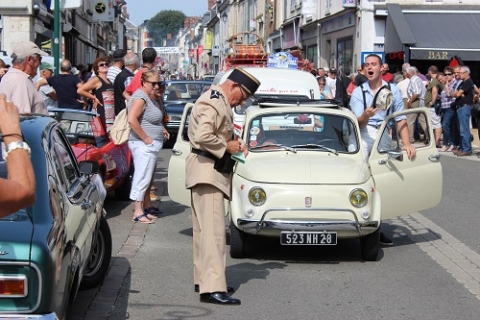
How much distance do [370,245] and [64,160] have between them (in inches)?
130

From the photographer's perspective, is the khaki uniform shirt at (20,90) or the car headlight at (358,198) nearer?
the car headlight at (358,198)

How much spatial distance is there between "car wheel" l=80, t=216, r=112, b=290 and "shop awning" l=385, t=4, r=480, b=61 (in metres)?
20.3

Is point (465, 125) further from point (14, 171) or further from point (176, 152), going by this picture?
point (14, 171)

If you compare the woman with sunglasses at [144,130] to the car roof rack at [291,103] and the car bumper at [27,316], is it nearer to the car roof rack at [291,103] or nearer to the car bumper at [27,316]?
the car roof rack at [291,103]

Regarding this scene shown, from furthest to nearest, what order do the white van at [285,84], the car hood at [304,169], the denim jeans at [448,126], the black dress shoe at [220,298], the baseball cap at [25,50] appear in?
1. the denim jeans at [448,126]
2. the white van at [285,84]
3. the baseball cap at [25,50]
4. the car hood at [304,169]
5. the black dress shoe at [220,298]

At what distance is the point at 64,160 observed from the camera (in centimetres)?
603

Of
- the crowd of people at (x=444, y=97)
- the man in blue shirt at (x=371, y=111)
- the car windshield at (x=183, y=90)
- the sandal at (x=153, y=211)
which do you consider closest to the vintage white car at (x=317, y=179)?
the man in blue shirt at (x=371, y=111)

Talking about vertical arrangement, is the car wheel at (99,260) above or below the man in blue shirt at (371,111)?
→ below

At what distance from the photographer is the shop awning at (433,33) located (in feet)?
84.9

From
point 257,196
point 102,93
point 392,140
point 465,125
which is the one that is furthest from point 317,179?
point 465,125

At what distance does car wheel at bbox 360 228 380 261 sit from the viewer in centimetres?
797

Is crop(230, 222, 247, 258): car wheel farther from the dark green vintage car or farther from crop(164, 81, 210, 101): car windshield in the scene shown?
crop(164, 81, 210, 101): car windshield

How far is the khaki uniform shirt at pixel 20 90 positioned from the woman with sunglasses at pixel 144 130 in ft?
4.51

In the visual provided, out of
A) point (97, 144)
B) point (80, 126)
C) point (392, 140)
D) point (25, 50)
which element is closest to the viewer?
Answer: point (25, 50)
